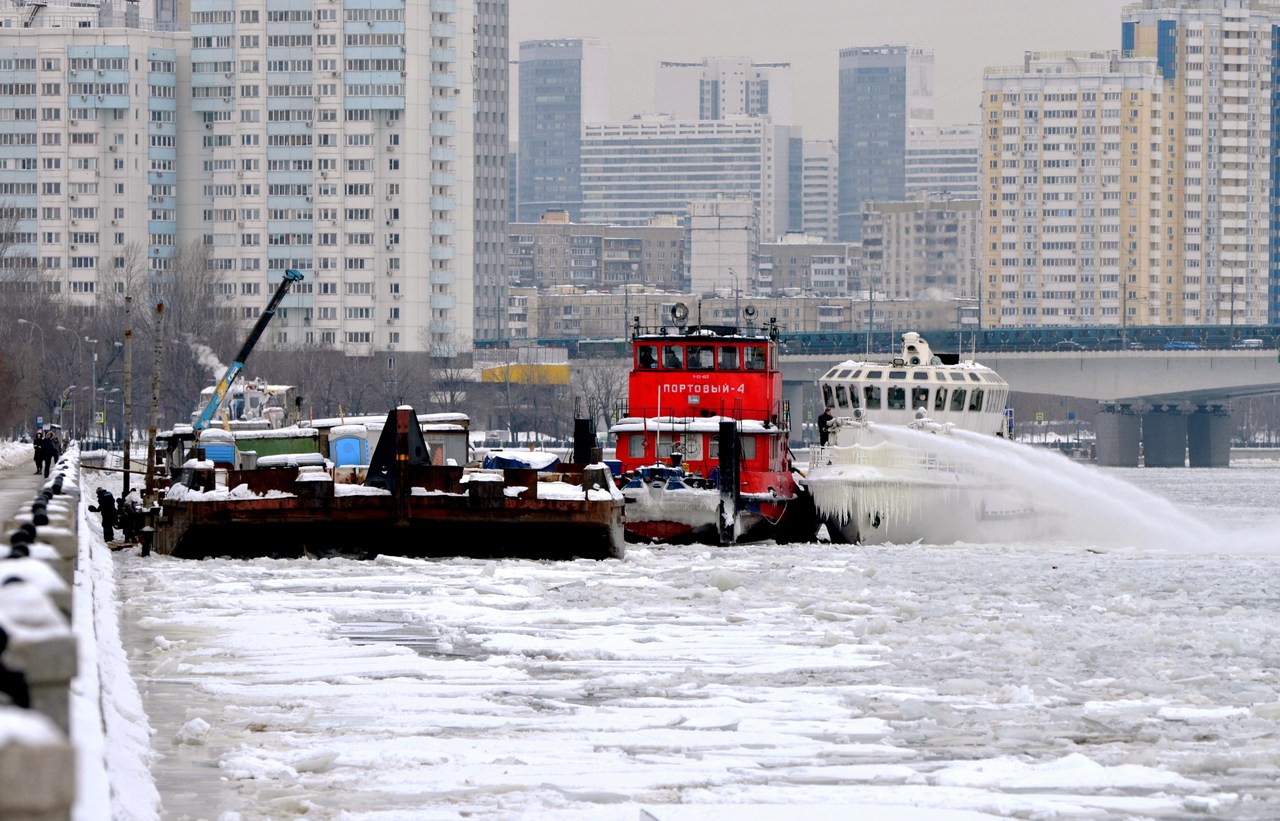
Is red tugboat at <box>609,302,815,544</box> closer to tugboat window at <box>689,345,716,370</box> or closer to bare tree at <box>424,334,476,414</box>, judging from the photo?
tugboat window at <box>689,345,716,370</box>

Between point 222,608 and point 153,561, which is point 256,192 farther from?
point 222,608

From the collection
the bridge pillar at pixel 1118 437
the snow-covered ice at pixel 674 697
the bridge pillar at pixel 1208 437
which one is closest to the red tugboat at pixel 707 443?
the snow-covered ice at pixel 674 697

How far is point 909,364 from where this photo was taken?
57.8 meters

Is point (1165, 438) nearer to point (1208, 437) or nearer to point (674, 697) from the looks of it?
point (1208, 437)

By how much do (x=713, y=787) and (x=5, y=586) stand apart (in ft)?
23.3

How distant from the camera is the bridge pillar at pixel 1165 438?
539ft

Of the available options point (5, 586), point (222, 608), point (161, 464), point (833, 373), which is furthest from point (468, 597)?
point (161, 464)

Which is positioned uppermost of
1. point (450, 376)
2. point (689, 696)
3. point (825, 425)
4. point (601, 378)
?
point (825, 425)

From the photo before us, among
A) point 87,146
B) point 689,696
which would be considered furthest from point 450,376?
point 689,696

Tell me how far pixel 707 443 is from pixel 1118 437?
11674 cm

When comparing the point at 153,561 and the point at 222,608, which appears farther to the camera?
the point at 153,561

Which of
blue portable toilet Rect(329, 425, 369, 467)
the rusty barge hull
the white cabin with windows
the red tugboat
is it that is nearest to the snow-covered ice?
the rusty barge hull

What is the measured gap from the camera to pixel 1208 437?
547 feet

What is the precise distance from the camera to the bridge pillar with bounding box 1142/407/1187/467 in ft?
539
